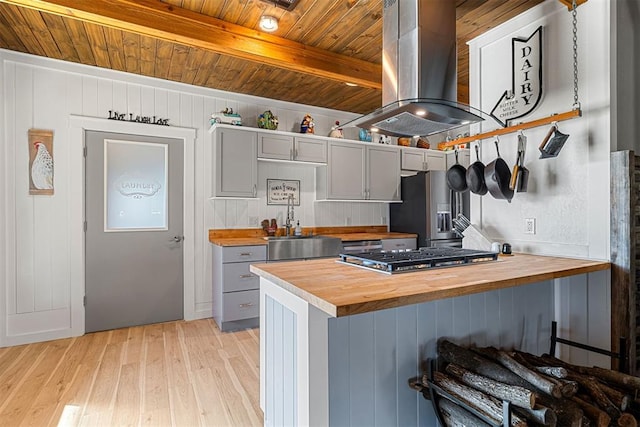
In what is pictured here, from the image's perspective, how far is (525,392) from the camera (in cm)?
115

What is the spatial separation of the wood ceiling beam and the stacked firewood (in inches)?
100.0

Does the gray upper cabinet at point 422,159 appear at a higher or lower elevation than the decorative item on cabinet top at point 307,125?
lower

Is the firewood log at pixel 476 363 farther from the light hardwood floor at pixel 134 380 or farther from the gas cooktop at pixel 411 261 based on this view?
the light hardwood floor at pixel 134 380

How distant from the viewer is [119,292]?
3418 mm

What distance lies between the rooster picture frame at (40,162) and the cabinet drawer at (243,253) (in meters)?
1.73

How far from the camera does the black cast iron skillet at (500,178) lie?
2.08 metres

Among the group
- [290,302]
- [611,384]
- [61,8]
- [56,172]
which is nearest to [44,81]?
[56,172]

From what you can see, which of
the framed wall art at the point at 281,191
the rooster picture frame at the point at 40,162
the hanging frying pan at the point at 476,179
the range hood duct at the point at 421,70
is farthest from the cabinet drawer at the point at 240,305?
the hanging frying pan at the point at 476,179

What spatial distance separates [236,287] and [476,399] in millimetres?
2560

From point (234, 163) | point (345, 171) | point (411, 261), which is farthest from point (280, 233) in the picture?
point (411, 261)

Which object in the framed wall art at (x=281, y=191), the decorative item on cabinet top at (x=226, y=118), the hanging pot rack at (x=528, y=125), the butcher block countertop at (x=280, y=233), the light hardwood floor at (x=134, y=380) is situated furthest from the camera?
the framed wall art at (x=281, y=191)

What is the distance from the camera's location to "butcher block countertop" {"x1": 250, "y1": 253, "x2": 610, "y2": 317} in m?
1.04

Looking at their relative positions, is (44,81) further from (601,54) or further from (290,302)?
(601,54)

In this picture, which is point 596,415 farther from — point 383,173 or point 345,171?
point 383,173
